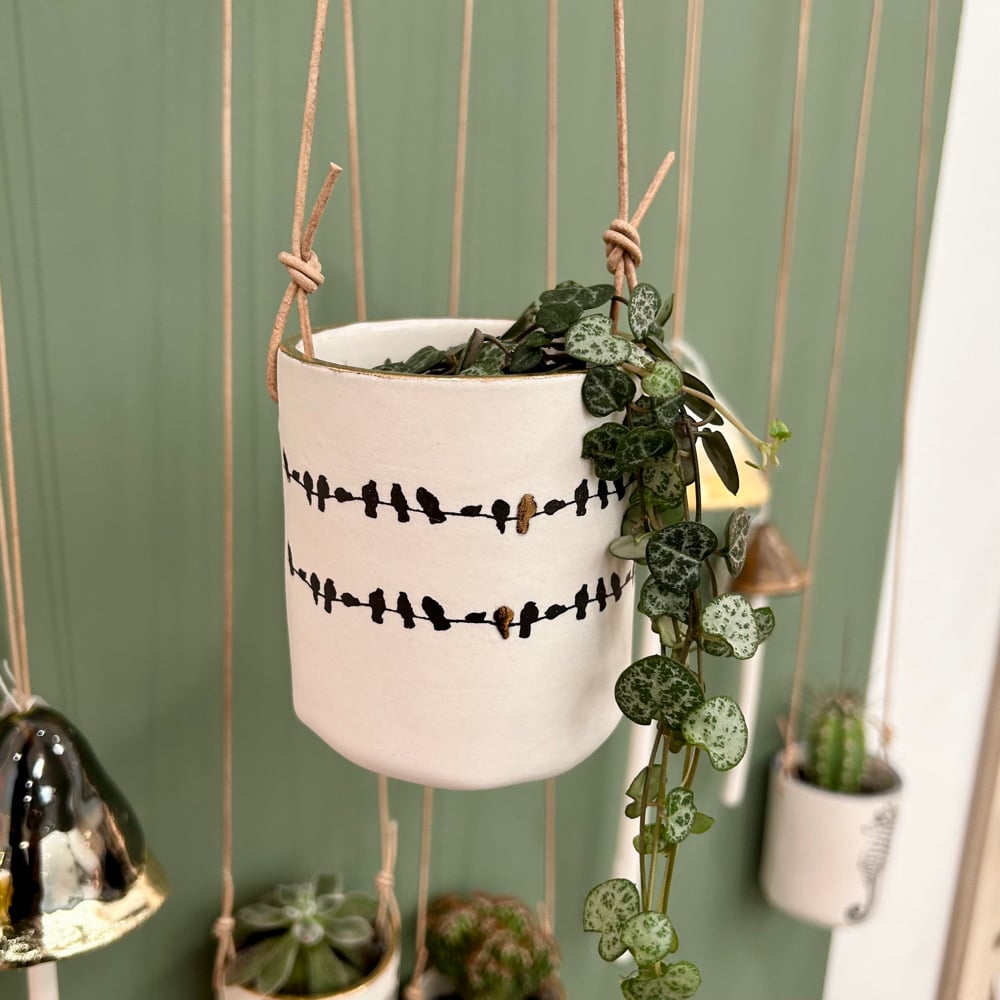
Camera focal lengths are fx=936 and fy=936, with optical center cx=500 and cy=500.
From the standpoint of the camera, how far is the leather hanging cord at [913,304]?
0.95 metres

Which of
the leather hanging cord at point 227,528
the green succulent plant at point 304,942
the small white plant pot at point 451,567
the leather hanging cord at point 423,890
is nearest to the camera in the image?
the small white plant pot at point 451,567

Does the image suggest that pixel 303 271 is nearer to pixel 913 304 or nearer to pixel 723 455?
pixel 723 455

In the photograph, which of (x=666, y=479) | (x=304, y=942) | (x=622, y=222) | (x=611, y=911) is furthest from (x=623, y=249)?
(x=304, y=942)

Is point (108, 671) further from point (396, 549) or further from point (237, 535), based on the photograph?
point (396, 549)

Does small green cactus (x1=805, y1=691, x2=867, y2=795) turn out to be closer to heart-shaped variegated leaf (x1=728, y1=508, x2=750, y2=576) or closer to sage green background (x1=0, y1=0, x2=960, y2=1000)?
sage green background (x1=0, y1=0, x2=960, y2=1000)

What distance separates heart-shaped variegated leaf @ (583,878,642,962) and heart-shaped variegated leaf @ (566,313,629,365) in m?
0.26

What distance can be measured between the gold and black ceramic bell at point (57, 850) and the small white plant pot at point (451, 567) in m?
0.15

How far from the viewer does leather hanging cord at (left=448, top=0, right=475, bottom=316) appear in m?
0.68

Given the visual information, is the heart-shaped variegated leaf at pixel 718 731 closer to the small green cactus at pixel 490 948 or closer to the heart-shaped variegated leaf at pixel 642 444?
the heart-shaped variegated leaf at pixel 642 444

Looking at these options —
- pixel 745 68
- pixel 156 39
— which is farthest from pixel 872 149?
pixel 156 39

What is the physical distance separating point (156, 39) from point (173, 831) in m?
0.57

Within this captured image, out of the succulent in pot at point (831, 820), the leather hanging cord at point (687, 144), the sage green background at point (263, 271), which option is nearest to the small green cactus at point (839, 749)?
the succulent in pot at point (831, 820)

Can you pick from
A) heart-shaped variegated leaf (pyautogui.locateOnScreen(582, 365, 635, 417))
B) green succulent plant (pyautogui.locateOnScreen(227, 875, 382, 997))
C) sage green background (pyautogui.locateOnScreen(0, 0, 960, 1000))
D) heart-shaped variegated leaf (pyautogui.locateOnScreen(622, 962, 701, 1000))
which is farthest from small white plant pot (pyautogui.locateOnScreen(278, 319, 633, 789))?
green succulent plant (pyautogui.locateOnScreen(227, 875, 382, 997))

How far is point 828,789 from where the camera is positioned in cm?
105
